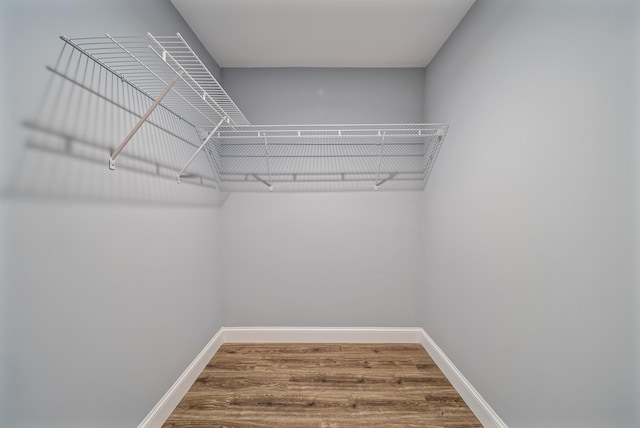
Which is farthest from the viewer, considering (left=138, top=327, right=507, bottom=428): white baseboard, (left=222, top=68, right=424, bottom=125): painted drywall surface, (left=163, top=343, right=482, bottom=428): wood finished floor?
(left=222, top=68, right=424, bottom=125): painted drywall surface

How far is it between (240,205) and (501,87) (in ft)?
6.68

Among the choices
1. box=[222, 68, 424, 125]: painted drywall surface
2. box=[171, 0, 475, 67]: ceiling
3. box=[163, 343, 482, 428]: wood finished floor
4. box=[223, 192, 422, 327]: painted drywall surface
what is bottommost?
box=[163, 343, 482, 428]: wood finished floor

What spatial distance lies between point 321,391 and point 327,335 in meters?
0.70

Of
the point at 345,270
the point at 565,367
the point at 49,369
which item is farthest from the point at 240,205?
the point at 565,367

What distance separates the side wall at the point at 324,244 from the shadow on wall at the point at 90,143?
38.0 inches

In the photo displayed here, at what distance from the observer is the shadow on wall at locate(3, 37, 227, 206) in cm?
94

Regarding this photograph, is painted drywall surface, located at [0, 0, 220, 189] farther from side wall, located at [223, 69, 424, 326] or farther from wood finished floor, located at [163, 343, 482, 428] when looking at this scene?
wood finished floor, located at [163, 343, 482, 428]

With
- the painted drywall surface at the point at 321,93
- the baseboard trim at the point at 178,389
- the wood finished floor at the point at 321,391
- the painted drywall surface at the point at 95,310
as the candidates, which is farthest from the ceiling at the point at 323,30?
the wood finished floor at the point at 321,391

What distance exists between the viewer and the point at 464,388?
1.84 m

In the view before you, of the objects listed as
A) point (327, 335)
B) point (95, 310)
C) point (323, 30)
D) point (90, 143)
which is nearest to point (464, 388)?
point (327, 335)

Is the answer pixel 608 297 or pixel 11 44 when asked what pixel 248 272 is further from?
pixel 608 297

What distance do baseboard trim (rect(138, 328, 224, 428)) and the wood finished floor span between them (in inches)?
1.6

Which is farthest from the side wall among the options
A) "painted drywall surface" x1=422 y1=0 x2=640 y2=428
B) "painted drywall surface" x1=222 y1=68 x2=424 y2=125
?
"painted drywall surface" x1=422 y1=0 x2=640 y2=428

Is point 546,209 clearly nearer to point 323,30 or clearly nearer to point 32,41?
point 323,30
